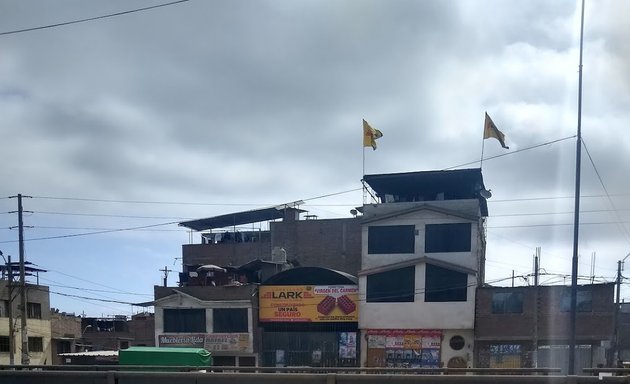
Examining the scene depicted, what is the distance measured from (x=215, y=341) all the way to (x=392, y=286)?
518 inches

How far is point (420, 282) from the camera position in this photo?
37.7 metres

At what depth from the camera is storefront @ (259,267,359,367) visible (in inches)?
1522

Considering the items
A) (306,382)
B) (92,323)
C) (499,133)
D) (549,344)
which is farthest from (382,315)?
(92,323)

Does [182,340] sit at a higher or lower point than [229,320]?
lower

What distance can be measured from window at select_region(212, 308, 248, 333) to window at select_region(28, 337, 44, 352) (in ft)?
69.8

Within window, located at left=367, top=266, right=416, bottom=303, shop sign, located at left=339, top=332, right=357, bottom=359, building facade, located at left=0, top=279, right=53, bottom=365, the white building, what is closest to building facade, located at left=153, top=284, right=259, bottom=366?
shop sign, located at left=339, top=332, right=357, bottom=359

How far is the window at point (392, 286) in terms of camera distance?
3794cm

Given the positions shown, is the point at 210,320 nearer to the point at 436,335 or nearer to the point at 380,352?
the point at 380,352

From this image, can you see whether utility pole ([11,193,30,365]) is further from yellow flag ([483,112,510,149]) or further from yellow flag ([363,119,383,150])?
yellow flag ([483,112,510,149])

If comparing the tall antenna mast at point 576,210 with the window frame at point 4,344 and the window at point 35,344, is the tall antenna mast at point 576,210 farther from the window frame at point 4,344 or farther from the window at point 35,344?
the window at point 35,344

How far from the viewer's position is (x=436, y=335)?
37094 millimetres

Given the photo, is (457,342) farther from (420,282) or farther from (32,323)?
(32,323)

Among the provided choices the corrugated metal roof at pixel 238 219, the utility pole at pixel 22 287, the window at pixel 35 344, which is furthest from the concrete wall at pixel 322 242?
the window at pixel 35 344

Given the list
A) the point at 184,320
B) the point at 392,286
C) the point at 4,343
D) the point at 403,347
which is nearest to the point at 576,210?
the point at 392,286
